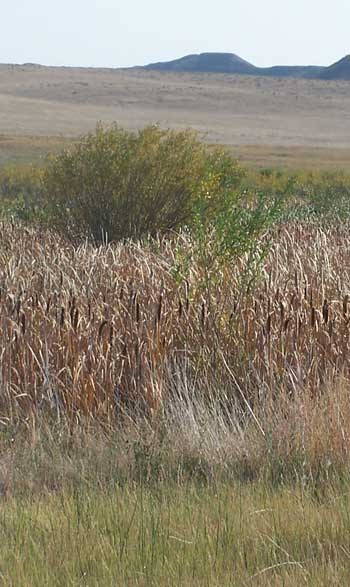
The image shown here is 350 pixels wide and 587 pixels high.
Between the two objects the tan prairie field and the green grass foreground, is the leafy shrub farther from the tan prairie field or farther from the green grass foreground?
the tan prairie field

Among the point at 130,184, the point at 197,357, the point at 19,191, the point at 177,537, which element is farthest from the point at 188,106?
the point at 177,537

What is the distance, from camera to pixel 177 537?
4996mm

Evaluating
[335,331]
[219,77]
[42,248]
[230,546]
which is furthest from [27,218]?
[219,77]

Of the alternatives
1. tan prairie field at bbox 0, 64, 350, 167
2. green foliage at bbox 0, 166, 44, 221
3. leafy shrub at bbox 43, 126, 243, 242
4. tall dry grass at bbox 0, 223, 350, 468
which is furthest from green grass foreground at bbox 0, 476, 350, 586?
tan prairie field at bbox 0, 64, 350, 167

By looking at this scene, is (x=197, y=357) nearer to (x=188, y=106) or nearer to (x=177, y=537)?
(x=177, y=537)

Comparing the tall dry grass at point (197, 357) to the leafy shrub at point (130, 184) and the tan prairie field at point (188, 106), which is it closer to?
the leafy shrub at point (130, 184)

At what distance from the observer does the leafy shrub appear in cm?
1457

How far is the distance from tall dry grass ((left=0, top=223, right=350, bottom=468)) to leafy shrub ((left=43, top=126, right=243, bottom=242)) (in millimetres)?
5520

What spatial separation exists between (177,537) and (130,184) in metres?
9.99

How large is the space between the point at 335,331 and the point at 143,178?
710cm

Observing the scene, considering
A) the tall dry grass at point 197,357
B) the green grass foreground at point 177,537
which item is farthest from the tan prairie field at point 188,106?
the green grass foreground at point 177,537

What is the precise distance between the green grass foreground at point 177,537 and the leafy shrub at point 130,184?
9.11 metres

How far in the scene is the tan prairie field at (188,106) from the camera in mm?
83875

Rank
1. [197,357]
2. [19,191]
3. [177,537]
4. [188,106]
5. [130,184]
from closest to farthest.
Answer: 1. [177,537]
2. [197,357]
3. [130,184]
4. [19,191]
5. [188,106]
